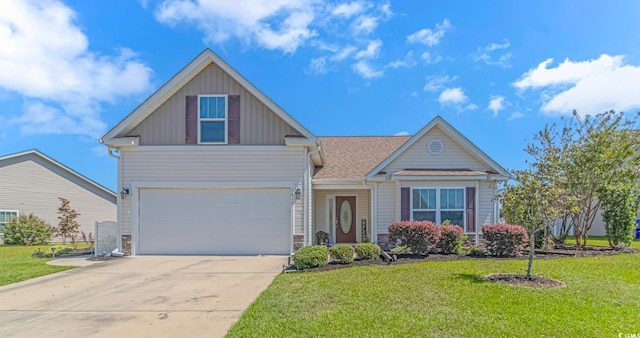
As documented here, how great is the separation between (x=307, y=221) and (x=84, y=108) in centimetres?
1215

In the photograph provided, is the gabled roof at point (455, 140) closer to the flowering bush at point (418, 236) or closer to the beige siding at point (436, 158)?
the beige siding at point (436, 158)

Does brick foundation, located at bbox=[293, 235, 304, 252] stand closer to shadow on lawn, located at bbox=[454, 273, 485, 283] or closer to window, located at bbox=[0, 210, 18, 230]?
shadow on lawn, located at bbox=[454, 273, 485, 283]

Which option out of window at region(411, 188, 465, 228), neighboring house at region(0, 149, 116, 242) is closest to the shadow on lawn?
window at region(411, 188, 465, 228)

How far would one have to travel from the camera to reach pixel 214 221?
495 inches

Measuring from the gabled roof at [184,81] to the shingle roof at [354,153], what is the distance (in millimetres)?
3830

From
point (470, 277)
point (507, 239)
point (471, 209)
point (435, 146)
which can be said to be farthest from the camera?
point (435, 146)

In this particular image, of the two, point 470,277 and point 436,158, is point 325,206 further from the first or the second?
point 470,277

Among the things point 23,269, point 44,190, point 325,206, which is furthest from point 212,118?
point 44,190

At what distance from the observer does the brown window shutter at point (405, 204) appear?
1365cm

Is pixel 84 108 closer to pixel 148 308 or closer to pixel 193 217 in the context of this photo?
pixel 193 217

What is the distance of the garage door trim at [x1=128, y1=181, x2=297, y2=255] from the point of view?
12.4 meters

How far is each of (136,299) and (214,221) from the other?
575 cm

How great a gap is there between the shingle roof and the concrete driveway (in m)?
6.22

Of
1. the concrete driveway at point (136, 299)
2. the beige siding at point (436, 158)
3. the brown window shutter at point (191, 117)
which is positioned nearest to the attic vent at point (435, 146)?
the beige siding at point (436, 158)
